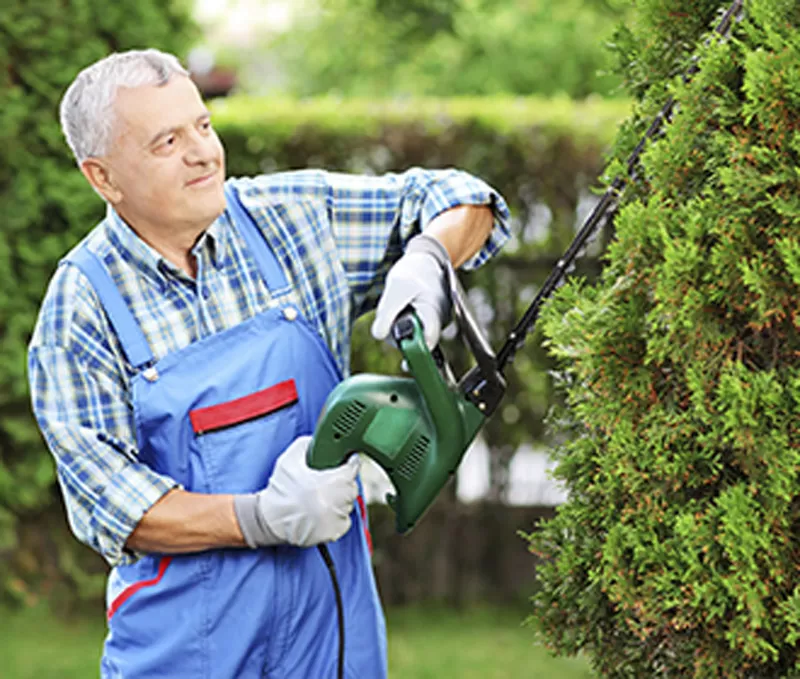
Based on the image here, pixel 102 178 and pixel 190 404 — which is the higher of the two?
pixel 102 178

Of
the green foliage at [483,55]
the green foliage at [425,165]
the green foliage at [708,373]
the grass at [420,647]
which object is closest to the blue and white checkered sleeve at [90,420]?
the green foliage at [708,373]

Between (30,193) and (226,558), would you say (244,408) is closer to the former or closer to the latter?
(226,558)

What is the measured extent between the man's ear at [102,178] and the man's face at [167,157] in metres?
0.01

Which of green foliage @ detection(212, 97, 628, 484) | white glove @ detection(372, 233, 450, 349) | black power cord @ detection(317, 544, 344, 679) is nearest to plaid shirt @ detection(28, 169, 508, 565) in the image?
white glove @ detection(372, 233, 450, 349)

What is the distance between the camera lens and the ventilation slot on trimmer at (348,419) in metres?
2.11

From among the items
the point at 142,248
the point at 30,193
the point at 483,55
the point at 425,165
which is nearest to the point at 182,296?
the point at 142,248

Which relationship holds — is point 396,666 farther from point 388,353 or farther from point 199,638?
point 199,638

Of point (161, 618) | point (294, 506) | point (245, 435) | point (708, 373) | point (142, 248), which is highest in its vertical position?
point (142, 248)

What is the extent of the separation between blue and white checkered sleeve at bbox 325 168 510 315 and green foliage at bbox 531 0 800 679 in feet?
2.05

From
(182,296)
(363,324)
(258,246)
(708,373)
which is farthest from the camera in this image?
(363,324)

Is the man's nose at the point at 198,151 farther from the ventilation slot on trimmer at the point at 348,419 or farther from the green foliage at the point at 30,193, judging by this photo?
the green foliage at the point at 30,193

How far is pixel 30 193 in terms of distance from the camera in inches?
191

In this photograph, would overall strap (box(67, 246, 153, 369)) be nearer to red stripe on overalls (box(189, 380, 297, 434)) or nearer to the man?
the man

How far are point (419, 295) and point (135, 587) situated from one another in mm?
810
